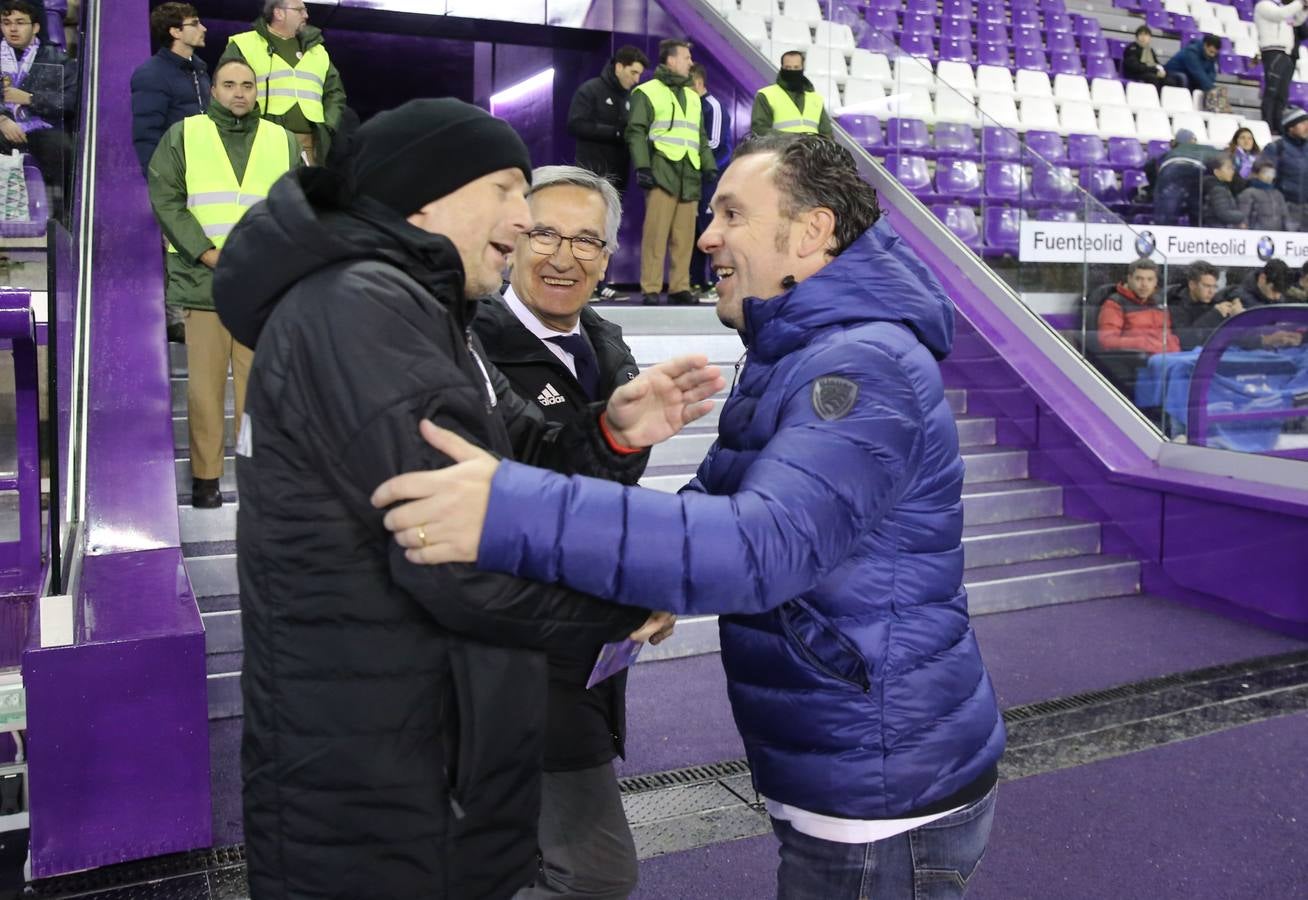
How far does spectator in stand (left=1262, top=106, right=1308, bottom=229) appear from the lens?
9.09 m

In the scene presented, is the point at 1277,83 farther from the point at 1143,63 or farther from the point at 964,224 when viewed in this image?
the point at 964,224

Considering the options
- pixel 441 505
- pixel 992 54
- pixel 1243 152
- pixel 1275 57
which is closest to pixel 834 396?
pixel 441 505

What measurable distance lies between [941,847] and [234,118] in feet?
14.1

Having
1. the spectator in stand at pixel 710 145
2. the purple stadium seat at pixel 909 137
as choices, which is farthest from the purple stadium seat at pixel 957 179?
the spectator in stand at pixel 710 145

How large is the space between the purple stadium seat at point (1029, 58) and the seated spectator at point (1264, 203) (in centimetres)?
334

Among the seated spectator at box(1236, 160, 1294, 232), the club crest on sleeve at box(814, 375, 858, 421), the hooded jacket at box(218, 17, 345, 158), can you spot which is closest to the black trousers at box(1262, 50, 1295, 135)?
the seated spectator at box(1236, 160, 1294, 232)

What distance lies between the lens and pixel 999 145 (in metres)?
7.38

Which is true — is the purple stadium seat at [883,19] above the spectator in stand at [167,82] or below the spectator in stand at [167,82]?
above

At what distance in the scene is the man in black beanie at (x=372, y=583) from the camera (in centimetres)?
119

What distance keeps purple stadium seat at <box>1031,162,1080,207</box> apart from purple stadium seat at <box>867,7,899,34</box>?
16.7 ft

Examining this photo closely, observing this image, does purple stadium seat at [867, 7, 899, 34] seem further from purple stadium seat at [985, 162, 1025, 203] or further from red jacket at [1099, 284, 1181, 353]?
red jacket at [1099, 284, 1181, 353]

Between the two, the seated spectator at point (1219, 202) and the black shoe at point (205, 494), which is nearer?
the black shoe at point (205, 494)

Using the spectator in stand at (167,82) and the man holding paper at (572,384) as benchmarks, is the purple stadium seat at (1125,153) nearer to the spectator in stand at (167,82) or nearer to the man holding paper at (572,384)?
the spectator in stand at (167,82)

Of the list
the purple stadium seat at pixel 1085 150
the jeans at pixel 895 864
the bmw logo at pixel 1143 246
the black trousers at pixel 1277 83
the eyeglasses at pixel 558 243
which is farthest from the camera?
the black trousers at pixel 1277 83
